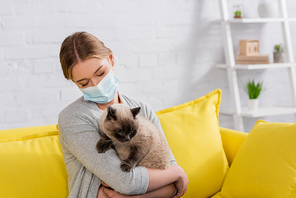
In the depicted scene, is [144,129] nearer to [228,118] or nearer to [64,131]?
[64,131]

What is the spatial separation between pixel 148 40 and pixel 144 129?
1.26 meters

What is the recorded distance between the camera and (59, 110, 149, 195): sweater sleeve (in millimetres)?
1097

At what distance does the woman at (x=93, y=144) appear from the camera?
111 cm

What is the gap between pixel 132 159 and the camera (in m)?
1.13

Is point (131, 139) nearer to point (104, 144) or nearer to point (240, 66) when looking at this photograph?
point (104, 144)

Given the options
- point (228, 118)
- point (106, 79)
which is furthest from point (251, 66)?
point (106, 79)

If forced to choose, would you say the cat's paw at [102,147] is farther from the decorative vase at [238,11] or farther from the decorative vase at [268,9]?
the decorative vase at [268,9]

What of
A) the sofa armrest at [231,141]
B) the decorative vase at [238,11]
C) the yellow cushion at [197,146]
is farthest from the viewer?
the decorative vase at [238,11]

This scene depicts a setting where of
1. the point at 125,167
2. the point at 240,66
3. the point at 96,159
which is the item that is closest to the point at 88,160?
the point at 96,159

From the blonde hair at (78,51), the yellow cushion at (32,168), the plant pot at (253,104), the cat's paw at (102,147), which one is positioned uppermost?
the blonde hair at (78,51)

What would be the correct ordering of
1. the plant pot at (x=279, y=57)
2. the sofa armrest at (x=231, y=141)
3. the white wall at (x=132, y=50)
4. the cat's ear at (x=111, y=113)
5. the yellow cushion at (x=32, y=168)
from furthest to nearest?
the plant pot at (x=279, y=57), the white wall at (x=132, y=50), the sofa armrest at (x=231, y=141), the yellow cushion at (x=32, y=168), the cat's ear at (x=111, y=113)

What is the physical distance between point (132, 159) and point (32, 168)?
1.64 feet

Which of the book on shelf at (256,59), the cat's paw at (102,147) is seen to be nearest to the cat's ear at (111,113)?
the cat's paw at (102,147)

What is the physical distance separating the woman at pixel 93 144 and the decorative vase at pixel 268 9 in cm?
172
